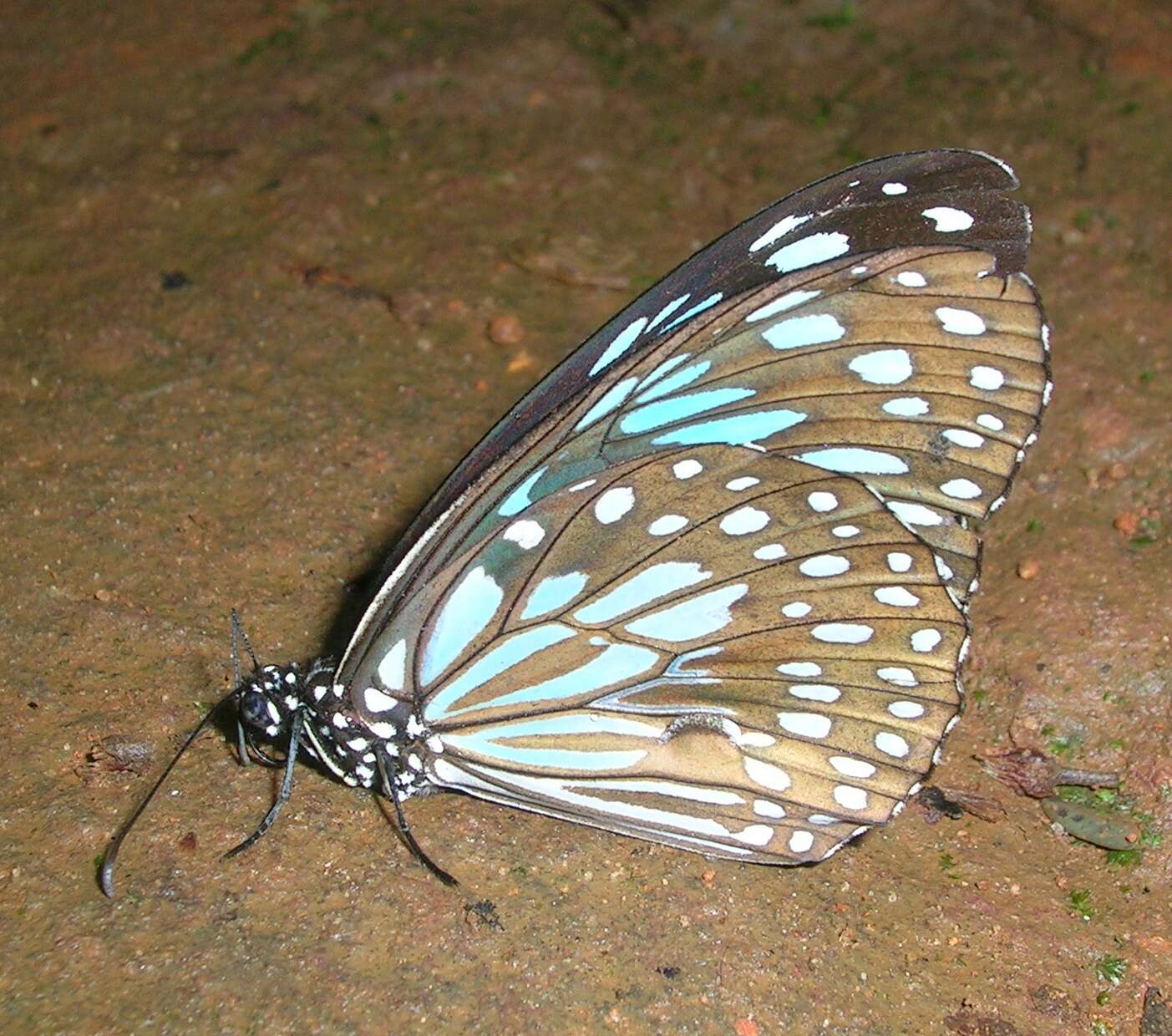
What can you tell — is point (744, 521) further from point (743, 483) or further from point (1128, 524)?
point (1128, 524)

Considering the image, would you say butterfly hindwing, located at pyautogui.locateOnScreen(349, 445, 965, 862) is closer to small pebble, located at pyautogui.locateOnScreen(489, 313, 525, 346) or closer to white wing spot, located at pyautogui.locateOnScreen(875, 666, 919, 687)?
white wing spot, located at pyautogui.locateOnScreen(875, 666, 919, 687)

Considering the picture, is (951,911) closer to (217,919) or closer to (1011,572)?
(1011,572)

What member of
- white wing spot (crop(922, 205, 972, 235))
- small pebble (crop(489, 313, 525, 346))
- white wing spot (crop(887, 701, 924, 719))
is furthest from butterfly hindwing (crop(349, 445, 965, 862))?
small pebble (crop(489, 313, 525, 346))

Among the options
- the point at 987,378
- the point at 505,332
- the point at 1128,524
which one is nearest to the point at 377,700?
the point at 987,378

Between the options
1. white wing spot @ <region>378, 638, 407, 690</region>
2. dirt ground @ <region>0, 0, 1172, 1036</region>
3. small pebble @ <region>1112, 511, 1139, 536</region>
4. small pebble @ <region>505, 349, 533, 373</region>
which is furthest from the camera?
small pebble @ <region>505, 349, 533, 373</region>

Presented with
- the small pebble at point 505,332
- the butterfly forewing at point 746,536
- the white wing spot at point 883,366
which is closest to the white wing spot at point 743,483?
the butterfly forewing at point 746,536

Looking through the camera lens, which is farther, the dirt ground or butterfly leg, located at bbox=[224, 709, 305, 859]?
butterfly leg, located at bbox=[224, 709, 305, 859]
